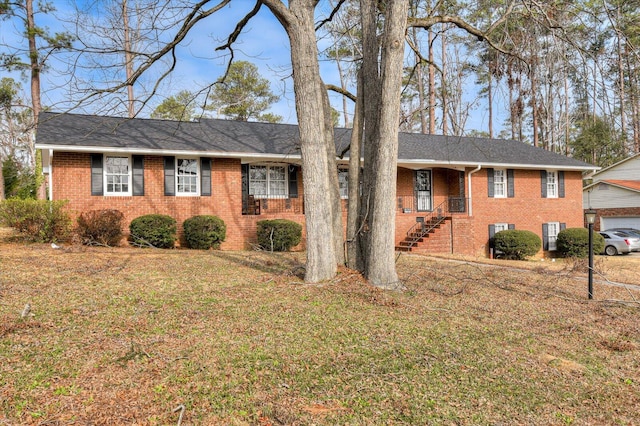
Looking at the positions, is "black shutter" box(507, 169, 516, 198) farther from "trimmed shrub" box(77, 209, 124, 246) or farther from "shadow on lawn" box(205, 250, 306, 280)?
"trimmed shrub" box(77, 209, 124, 246)

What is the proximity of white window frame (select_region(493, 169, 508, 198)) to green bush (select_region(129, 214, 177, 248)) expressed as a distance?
46.1ft

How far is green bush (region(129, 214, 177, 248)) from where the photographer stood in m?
12.7

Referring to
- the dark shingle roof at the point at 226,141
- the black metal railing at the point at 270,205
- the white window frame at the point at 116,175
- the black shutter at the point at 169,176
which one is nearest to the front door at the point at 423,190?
the dark shingle roof at the point at 226,141

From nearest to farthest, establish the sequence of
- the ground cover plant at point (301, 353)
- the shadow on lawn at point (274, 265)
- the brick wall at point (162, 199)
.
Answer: the ground cover plant at point (301, 353) → the shadow on lawn at point (274, 265) → the brick wall at point (162, 199)

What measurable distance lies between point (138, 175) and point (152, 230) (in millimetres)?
2200

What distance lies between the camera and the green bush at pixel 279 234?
13.8 meters

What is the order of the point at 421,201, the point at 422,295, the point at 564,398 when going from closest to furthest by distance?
the point at 564,398 < the point at 422,295 < the point at 421,201

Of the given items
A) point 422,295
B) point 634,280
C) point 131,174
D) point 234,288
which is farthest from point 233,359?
point 131,174

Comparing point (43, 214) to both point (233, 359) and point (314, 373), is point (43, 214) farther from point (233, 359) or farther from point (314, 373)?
point (314, 373)

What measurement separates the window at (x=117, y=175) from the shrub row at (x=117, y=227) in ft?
3.77

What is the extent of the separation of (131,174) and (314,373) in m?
11.9

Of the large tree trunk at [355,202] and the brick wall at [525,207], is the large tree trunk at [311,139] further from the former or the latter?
the brick wall at [525,207]

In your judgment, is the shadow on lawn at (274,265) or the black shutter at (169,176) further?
the black shutter at (169,176)

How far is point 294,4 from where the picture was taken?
Answer: 7.01 metres
